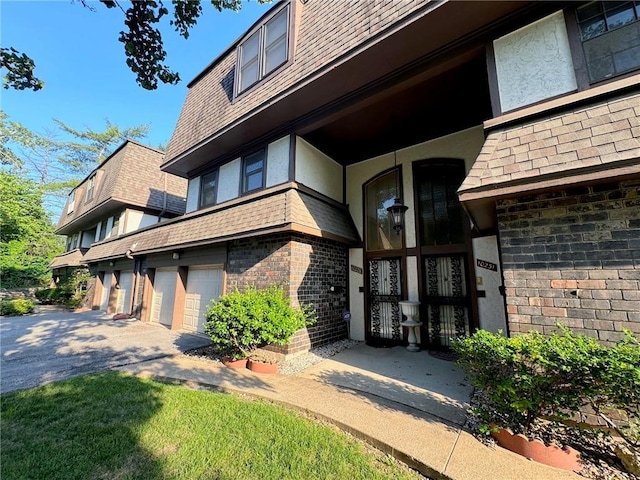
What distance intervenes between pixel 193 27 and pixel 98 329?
32.0 ft

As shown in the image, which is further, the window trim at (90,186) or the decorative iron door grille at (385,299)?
the window trim at (90,186)

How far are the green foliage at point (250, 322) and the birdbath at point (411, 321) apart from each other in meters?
2.41

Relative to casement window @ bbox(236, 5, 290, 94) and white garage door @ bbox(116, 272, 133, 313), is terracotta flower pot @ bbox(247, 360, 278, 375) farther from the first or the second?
white garage door @ bbox(116, 272, 133, 313)

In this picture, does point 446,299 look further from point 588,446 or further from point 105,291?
point 105,291

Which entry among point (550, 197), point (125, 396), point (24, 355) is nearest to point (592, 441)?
point (550, 197)

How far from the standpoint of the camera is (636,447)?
221 centimetres

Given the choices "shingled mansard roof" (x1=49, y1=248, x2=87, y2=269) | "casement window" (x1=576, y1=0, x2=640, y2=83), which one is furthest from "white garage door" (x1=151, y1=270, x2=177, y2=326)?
"casement window" (x1=576, y1=0, x2=640, y2=83)

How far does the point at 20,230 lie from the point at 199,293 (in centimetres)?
1990

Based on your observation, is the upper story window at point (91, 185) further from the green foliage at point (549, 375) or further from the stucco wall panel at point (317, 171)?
the green foliage at point (549, 375)

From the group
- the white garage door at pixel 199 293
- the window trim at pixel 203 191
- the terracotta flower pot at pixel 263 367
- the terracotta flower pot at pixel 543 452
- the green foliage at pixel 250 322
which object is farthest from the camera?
the window trim at pixel 203 191

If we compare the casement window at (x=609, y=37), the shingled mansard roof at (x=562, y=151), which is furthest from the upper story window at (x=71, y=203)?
the casement window at (x=609, y=37)

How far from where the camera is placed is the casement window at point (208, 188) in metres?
8.24

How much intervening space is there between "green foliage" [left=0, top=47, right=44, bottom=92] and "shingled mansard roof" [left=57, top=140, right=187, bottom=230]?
1028cm

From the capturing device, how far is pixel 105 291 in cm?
1411
